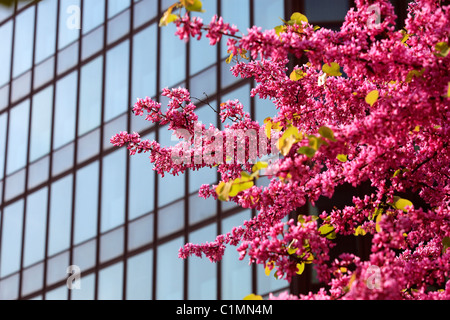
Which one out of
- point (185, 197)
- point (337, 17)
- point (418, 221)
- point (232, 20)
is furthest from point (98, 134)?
point (418, 221)

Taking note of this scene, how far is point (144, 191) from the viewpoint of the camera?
20.0 meters

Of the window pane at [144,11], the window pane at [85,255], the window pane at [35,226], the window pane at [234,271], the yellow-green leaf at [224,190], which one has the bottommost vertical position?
the yellow-green leaf at [224,190]

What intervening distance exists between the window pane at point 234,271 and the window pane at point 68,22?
886 centimetres

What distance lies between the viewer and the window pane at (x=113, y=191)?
2061 centimetres

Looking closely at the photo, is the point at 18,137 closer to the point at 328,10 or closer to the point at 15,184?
the point at 15,184

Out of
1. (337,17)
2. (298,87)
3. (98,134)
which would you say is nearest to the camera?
(298,87)

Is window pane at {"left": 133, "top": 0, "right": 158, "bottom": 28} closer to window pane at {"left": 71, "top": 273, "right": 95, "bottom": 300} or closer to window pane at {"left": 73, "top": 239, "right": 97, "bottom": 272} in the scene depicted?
window pane at {"left": 73, "top": 239, "right": 97, "bottom": 272}

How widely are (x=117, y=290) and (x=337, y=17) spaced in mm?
9584

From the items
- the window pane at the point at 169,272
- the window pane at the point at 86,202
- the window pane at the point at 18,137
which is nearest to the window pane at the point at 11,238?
the window pane at the point at 18,137

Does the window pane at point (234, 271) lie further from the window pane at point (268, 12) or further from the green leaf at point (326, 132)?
the green leaf at point (326, 132)

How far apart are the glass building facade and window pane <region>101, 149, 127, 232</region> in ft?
0.12

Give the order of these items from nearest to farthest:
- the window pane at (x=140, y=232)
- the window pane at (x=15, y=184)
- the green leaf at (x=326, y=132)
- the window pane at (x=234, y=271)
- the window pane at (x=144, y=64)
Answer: the green leaf at (x=326, y=132)
the window pane at (x=234, y=271)
the window pane at (x=140, y=232)
the window pane at (x=144, y=64)
the window pane at (x=15, y=184)

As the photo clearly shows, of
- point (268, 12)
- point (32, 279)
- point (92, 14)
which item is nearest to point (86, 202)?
point (32, 279)

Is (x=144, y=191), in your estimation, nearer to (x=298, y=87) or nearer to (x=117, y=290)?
(x=117, y=290)
